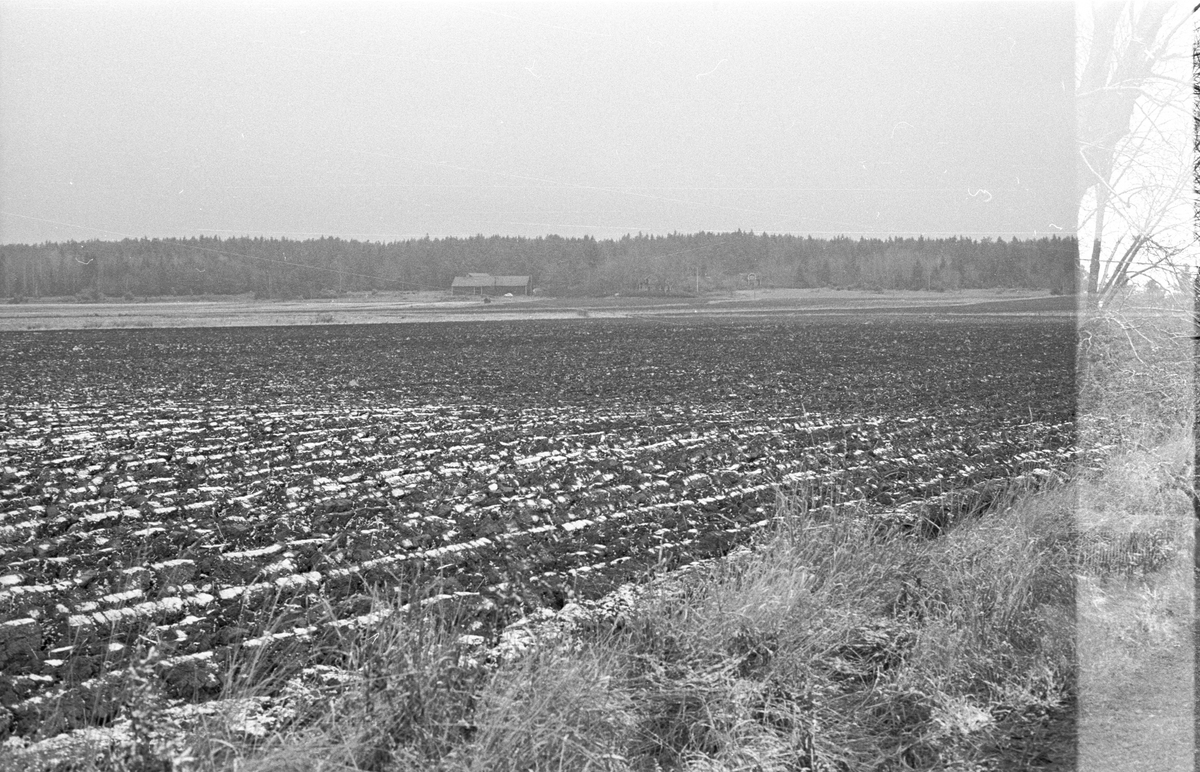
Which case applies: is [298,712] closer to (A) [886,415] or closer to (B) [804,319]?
(A) [886,415]

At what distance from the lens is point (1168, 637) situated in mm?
6410

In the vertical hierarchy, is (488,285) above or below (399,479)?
above

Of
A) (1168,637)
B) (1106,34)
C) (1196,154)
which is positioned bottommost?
(1168,637)

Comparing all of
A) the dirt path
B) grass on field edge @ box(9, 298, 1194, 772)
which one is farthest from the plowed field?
the dirt path

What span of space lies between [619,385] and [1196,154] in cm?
1412

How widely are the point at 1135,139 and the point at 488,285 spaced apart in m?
92.6

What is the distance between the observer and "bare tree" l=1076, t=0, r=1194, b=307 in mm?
10352

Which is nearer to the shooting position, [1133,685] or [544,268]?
[1133,685]

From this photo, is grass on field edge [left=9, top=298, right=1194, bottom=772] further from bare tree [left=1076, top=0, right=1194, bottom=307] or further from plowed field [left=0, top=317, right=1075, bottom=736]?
bare tree [left=1076, top=0, right=1194, bottom=307]

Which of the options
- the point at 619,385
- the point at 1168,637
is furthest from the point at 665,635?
the point at 619,385

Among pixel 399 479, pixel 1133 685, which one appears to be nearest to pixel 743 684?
pixel 1133 685

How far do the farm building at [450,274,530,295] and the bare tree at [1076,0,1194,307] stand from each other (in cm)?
8966

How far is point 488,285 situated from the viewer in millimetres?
101438

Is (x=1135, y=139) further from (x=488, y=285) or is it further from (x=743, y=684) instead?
(x=488, y=285)
